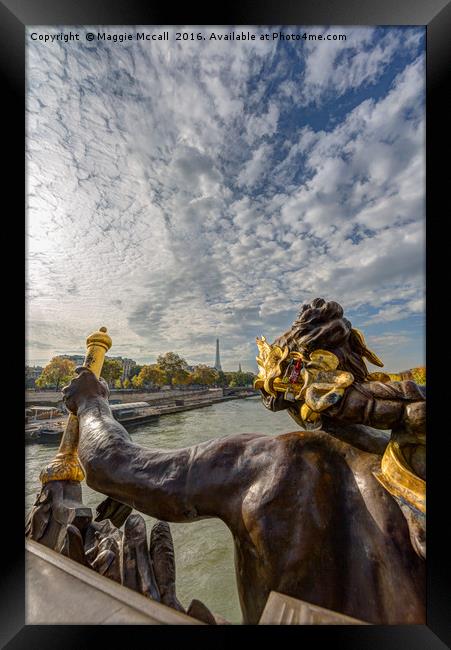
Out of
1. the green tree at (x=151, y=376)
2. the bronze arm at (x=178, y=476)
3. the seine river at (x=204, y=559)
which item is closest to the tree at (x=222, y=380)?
the green tree at (x=151, y=376)

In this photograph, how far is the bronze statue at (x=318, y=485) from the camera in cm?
115

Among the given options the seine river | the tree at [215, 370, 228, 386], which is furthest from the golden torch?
the tree at [215, 370, 228, 386]

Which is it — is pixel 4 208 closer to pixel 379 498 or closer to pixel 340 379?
pixel 340 379

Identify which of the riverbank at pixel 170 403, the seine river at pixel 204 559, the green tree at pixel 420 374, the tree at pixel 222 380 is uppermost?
the green tree at pixel 420 374

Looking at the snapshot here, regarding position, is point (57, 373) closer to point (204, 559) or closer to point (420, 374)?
point (204, 559)

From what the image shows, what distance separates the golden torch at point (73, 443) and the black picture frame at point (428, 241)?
1.01 ft

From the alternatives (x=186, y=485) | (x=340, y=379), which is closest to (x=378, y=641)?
(x=186, y=485)

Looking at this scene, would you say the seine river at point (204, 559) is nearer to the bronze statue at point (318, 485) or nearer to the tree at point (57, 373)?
the bronze statue at point (318, 485)

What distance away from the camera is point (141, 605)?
123 cm

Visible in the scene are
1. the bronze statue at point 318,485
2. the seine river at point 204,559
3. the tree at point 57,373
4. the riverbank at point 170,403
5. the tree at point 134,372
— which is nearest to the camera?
the bronze statue at point 318,485

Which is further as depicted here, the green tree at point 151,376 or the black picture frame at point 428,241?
the green tree at point 151,376

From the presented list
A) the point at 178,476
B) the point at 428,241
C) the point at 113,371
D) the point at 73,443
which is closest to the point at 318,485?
the point at 178,476

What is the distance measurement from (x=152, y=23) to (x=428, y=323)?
2290 millimetres

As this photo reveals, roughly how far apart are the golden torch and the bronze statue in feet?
1.91
